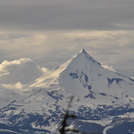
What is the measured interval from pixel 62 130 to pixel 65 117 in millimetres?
683

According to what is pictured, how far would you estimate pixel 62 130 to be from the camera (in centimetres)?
3025

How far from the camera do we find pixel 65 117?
99.1ft
